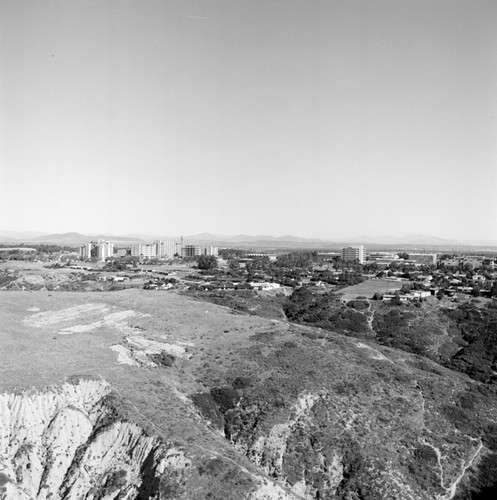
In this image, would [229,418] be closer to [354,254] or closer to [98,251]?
[354,254]

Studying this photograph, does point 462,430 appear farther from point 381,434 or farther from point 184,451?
point 184,451

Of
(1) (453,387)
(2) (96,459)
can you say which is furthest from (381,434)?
(2) (96,459)

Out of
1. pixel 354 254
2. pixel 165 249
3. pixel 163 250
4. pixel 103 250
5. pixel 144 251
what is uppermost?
pixel 103 250

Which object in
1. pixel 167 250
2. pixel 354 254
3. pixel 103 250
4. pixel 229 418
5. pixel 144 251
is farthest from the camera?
pixel 167 250

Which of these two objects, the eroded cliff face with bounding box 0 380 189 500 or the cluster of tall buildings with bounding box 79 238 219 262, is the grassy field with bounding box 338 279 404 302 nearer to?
the eroded cliff face with bounding box 0 380 189 500

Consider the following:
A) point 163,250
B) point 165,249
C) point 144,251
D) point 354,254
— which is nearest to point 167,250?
point 165,249

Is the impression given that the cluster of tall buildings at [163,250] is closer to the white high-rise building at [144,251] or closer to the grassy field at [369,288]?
the white high-rise building at [144,251]
